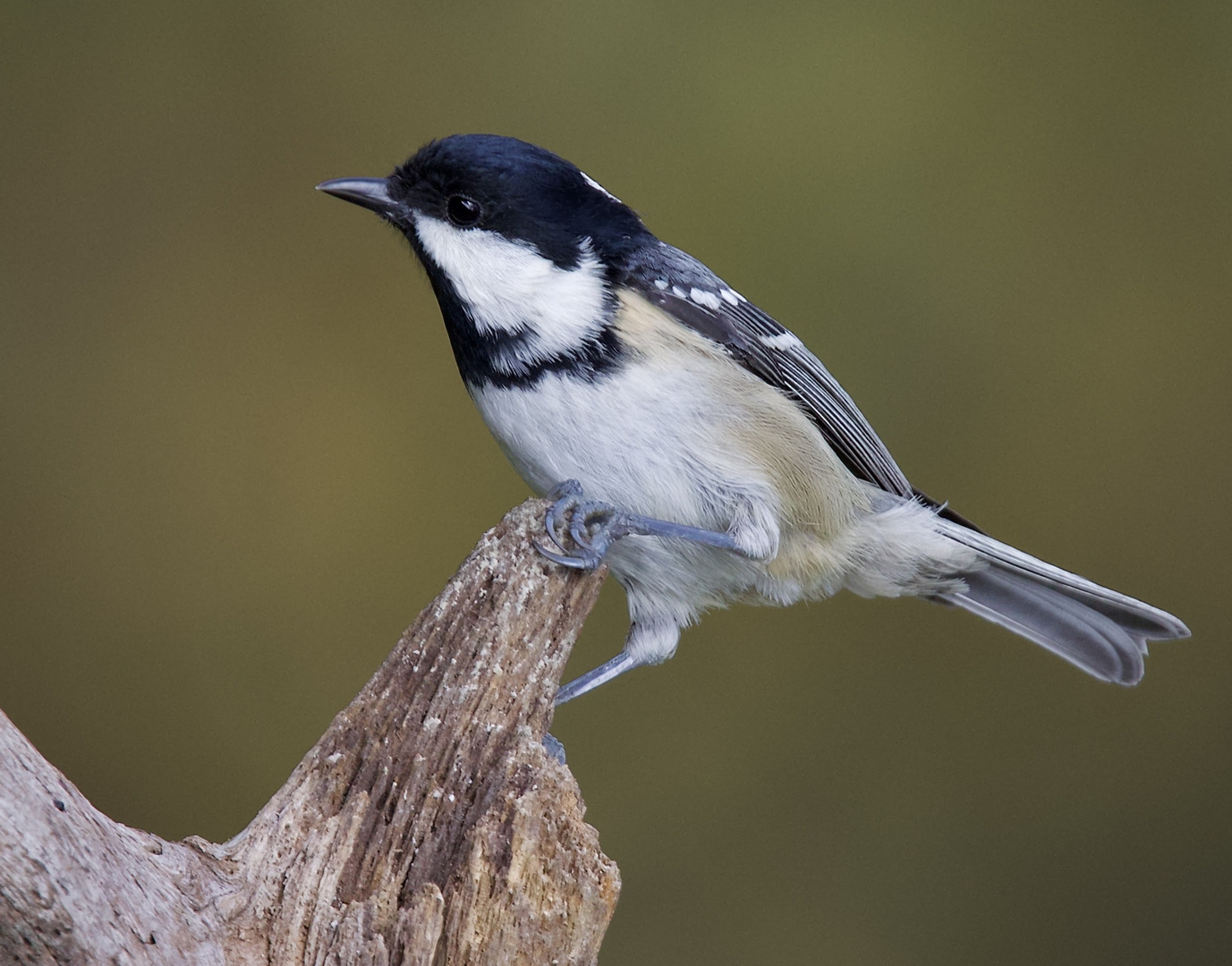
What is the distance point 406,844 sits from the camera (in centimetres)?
118

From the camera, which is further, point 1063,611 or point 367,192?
point 1063,611

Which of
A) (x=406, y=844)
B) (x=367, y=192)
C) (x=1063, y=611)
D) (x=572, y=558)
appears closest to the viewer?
(x=406, y=844)

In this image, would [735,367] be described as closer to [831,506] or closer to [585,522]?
[831,506]

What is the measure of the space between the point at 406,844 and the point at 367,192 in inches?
36.1

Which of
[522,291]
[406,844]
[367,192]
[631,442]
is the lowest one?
[406,844]

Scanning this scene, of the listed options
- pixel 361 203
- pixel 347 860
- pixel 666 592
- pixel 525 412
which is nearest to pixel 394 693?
pixel 347 860

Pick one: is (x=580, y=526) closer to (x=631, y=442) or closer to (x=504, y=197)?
(x=631, y=442)

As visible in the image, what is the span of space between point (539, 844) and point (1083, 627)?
119 cm

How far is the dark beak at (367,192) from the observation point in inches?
64.0

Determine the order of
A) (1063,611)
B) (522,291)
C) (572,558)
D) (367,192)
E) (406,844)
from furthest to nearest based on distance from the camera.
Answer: (1063,611), (367,192), (522,291), (572,558), (406,844)

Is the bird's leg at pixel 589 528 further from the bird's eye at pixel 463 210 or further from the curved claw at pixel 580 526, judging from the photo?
the bird's eye at pixel 463 210

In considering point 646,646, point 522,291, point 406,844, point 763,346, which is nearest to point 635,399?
point 522,291

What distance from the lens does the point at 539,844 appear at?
115 cm

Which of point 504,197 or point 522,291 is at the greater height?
point 504,197
